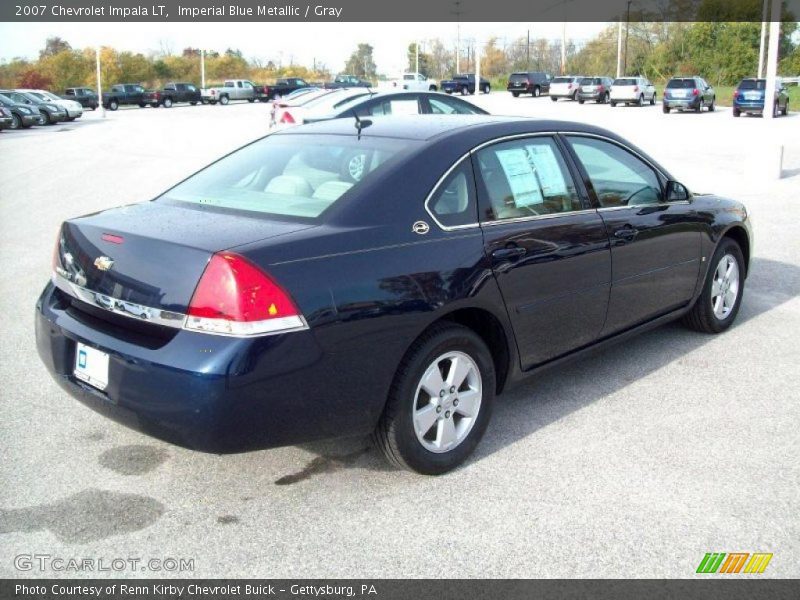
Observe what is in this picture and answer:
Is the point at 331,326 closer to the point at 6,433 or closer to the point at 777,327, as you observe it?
the point at 6,433

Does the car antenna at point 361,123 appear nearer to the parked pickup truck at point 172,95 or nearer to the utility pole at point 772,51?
the utility pole at point 772,51

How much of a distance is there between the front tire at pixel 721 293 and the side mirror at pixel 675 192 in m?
0.59

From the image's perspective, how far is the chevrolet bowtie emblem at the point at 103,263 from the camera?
140 inches

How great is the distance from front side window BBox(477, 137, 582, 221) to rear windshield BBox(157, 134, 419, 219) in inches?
17.3

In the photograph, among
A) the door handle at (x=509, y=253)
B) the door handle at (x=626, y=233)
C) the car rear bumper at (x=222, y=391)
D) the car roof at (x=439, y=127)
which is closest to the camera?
the car rear bumper at (x=222, y=391)

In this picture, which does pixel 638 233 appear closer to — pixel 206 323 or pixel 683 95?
pixel 206 323

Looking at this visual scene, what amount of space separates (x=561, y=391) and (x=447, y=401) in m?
1.35

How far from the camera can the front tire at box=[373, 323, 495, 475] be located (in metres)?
3.70

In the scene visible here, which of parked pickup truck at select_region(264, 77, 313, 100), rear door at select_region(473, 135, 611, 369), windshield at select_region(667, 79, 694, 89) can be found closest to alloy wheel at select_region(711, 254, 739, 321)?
rear door at select_region(473, 135, 611, 369)

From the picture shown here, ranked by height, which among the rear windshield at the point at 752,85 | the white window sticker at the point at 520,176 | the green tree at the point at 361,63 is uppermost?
the green tree at the point at 361,63

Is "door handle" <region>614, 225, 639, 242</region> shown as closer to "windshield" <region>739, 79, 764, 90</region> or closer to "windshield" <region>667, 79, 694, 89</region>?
"windshield" <region>739, 79, 764, 90</region>

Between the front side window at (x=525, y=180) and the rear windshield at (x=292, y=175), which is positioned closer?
the rear windshield at (x=292, y=175)

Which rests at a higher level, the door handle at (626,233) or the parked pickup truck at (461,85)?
the parked pickup truck at (461,85)

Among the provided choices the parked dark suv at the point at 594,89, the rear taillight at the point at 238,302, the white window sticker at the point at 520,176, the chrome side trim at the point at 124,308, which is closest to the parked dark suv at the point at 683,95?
the parked dark suv at the point at 594,89
